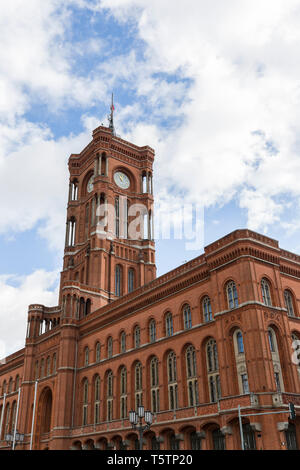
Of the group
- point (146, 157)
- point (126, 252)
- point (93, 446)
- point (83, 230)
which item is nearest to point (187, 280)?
point (93, 446)

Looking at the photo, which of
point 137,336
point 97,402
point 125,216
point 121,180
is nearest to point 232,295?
point 137,336

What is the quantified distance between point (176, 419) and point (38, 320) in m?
36.9

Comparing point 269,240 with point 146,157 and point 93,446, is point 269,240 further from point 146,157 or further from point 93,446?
point 146,157

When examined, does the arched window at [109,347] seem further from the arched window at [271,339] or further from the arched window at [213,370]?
the arched window at [271,339]

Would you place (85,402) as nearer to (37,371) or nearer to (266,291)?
(37,371)

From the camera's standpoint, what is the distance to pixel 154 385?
43.6 m

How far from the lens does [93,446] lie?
48.3 metres

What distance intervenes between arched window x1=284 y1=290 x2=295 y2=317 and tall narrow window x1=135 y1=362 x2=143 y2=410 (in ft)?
54.4

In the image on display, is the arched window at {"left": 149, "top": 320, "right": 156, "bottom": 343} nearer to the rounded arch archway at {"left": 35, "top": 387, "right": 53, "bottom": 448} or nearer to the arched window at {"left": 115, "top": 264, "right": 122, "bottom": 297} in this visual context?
the rounded arch archway at {"left": 35, "top": 387, "right": 53, "bottom": 448}

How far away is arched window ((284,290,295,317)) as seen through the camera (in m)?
38.8

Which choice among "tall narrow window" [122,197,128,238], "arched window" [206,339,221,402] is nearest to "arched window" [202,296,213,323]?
"arched window" [206,339,221,402]

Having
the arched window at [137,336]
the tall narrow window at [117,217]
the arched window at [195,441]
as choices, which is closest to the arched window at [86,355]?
the arched window at [137,336]

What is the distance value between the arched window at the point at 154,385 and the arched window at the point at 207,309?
812 cm

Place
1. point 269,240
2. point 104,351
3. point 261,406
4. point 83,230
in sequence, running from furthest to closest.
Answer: point 83,230
point 104,351
point 269,240
point 261,406
